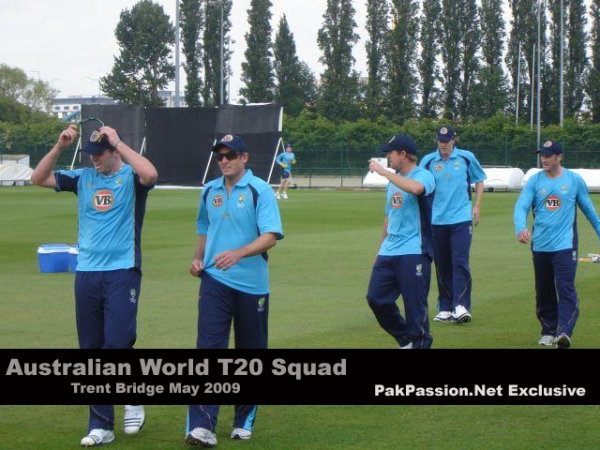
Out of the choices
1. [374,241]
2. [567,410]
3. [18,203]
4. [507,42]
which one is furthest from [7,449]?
[507,42]

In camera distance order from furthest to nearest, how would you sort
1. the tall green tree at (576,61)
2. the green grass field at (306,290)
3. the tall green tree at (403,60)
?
the tall green tree at (403,60), the tall green tree at (576,61), the green grass field at (306,290)

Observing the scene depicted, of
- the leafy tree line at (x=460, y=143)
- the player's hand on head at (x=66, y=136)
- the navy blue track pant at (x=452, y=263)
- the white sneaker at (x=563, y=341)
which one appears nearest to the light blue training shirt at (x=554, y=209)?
the white sneaker at (x=563, y=341)

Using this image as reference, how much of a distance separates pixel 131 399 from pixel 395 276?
3.69 m

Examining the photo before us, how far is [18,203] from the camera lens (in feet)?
122

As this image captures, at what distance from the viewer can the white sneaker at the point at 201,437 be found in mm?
6996

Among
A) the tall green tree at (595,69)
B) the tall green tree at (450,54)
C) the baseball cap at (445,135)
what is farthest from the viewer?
the tall green tree at (450,54)

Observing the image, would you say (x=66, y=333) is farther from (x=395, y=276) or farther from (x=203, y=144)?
(x=203, y=144)

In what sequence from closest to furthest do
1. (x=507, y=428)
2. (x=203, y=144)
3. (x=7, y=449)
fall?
1. (x=7, y=449)
2. (x=507, y=428)
3. (x=203, y=144)

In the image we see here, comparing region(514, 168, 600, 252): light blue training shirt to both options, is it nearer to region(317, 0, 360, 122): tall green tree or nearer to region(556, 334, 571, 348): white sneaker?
region(556, 334, 571, 348): white sneaker

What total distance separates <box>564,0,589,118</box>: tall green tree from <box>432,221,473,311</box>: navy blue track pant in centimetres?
7198

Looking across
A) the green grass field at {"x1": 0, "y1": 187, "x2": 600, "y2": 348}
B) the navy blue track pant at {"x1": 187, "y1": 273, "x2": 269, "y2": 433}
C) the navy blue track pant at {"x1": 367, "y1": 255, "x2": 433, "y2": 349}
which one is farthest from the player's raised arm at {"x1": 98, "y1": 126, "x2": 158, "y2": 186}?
the green grass field at {"x1": 0, "y1": 187, "x2": 600, "y2": 348}

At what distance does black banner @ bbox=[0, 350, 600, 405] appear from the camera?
603cm

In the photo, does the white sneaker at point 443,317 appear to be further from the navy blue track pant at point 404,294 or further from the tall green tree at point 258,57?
the tall green tree at point 258,57

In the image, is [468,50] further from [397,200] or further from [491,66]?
[397,200]
